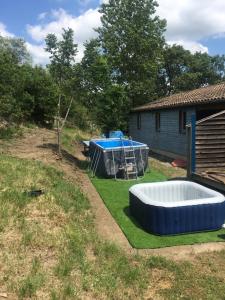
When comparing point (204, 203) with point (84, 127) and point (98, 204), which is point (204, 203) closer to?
point (98, 204)

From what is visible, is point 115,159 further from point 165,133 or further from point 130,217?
point 165,133

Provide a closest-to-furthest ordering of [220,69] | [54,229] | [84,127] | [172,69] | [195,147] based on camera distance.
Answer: [54,229]
[195,147]
[84,127]
[172,69]
[220,69]

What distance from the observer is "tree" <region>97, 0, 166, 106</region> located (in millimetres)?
38156

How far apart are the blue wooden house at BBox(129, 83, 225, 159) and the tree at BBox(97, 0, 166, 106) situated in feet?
34.6

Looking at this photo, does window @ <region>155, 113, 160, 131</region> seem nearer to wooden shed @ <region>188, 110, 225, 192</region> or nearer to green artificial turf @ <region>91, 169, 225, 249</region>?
wooden shed @ <region>188, 110, 225, 192</region>

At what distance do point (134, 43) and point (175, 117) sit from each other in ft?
63.7

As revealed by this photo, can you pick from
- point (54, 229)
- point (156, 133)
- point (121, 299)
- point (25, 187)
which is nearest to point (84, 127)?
point (156, 133)

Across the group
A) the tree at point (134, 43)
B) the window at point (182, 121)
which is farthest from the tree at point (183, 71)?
the window at point (182, 121)

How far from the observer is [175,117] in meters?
21.0

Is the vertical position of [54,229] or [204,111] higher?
[204,111]

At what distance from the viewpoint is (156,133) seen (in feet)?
80.3

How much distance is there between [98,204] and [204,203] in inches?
148

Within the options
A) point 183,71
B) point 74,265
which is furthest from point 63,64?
point 183,71

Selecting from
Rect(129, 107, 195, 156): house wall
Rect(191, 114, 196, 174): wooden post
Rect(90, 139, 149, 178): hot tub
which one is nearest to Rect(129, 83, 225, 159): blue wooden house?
Rect(129, 107, 195, 156): house wall
